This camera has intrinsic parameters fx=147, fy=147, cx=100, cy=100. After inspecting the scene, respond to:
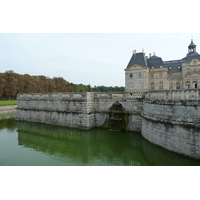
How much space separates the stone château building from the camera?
30078mm

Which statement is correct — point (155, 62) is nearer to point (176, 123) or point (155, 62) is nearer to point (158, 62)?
point (158, 62)

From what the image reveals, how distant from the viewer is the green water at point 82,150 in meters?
7.38

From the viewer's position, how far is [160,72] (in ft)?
106

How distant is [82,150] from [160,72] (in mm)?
→ 28877

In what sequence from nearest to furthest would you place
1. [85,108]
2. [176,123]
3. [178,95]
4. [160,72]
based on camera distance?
1. [176,123]
2. [178,95]
3. [85,108]
4. [160,72]

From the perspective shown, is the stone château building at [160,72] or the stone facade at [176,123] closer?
the stone facade at [176,123]

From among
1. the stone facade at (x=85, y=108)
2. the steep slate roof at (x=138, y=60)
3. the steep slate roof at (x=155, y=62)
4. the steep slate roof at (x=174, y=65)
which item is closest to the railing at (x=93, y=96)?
the stone facade at (x=85, y=108)

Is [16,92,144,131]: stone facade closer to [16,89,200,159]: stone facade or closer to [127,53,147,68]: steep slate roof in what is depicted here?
[16,89,200,159]: stone facade

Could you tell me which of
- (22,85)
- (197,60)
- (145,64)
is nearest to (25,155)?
(145,64)

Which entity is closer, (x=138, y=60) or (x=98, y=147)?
(x=98, y=147)

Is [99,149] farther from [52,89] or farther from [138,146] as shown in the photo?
[52,89]

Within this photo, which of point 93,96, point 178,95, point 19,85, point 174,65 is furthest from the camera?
point 19,85

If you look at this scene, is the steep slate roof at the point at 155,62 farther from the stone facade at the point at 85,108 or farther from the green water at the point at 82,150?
the green water at the point at 82,150

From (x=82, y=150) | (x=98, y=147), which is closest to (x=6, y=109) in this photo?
(x=82, y=150)
